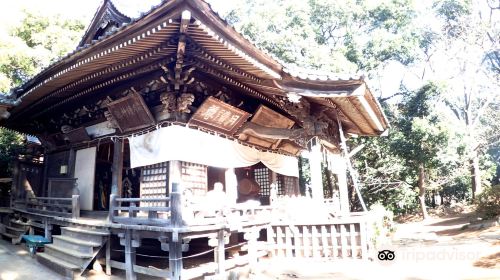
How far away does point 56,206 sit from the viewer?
941cm

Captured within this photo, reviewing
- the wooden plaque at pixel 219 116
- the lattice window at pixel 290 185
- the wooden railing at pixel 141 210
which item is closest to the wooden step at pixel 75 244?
the wooden railing at pixel 141 210

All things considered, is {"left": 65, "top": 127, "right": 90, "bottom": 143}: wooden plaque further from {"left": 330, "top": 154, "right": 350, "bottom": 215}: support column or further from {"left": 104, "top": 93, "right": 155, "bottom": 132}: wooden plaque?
{"left": 330, "top": 154, "right": 350, "bottom": 215}: support column

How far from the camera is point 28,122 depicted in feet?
40.3

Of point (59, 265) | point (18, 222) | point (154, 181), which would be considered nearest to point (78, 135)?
point (18, 222)

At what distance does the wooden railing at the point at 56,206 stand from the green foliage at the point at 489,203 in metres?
18.7

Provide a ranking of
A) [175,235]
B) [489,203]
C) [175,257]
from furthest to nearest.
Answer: [489,203], [175,257], [175,235]

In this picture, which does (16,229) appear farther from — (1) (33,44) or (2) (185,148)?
(1) (33,44)

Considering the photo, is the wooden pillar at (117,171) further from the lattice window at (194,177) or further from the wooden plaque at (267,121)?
the wooden plaque at (267,121)

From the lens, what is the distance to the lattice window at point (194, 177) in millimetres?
8047

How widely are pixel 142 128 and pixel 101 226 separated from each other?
260 cm

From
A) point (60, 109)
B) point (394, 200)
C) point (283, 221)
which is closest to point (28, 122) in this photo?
point (60, 109)

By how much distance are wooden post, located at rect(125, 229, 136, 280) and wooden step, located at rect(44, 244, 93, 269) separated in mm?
864

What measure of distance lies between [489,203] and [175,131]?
17192 millimetres

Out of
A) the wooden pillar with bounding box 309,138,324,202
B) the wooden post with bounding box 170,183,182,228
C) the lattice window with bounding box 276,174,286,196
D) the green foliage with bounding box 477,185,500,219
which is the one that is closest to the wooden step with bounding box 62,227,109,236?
the wooden post with bounding box 170,183,182,228
